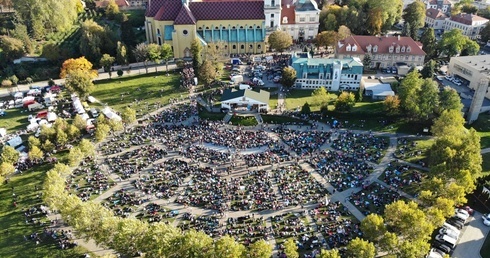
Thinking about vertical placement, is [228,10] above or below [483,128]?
above

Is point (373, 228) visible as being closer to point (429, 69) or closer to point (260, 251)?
point (260, 251)

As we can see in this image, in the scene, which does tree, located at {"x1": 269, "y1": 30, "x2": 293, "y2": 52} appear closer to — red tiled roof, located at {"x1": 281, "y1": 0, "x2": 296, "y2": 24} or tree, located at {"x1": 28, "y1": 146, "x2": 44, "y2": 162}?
red tiled roof, located at {"x1": 281, "y1": 0, "x2": 296, "y2": 24}

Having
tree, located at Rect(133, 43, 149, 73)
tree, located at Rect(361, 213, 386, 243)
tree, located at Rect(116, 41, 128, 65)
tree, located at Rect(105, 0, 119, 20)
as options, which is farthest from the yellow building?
tree, located at Rect(361, 213, 386, 243)

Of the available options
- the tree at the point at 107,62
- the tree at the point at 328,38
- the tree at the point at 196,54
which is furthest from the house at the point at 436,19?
the tree at the point at 107,62

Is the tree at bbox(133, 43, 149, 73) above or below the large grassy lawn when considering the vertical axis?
above

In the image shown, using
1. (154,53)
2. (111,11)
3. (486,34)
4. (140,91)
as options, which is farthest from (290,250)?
(111,11)

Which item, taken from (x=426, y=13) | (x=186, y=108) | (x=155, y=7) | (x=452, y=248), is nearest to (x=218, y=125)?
(x=186, y=108)
